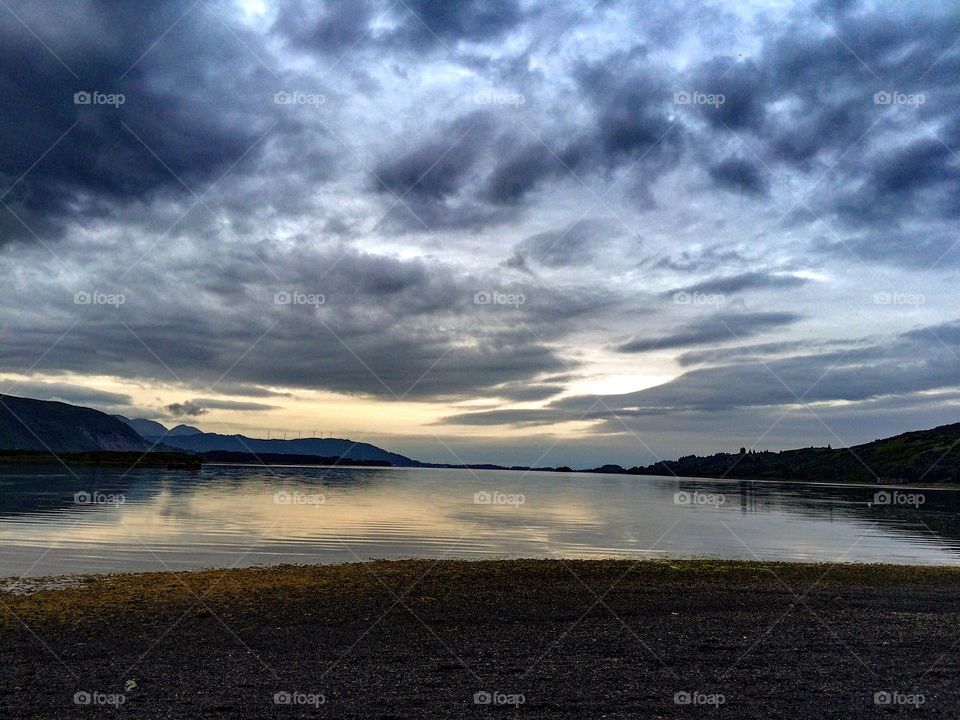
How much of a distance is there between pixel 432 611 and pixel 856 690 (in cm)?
1051

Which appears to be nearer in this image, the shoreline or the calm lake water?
the shoreline

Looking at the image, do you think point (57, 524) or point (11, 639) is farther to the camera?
point (57, 524)

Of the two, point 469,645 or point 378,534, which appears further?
point 378,534

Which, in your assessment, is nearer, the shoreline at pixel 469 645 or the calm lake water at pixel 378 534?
the shoreline at pixel 469 645

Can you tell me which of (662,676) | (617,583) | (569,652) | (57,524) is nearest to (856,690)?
A: (662,676)

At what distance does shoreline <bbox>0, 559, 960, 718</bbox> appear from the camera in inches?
448

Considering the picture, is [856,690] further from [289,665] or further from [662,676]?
[289,665]

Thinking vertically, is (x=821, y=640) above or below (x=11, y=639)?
below

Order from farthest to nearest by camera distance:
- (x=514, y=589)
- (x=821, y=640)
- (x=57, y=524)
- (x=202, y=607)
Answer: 1. (x=57, y=524)
2. (x=514, y=589)
3. (x=202, y=607)
4. (x=821, y=640)

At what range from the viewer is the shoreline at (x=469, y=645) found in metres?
11.4

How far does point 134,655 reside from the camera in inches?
543

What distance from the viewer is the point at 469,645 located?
49.5 ft

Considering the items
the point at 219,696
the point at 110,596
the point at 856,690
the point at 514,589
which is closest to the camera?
the point at 219,696

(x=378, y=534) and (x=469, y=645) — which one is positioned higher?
(x=469, y=645)
